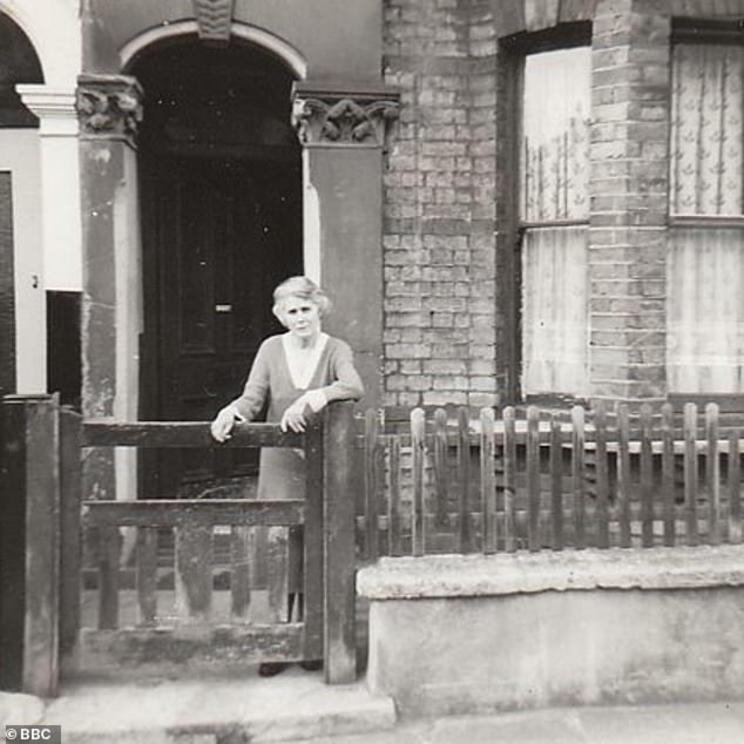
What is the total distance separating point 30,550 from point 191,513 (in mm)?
697

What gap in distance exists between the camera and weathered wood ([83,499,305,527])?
398 cm

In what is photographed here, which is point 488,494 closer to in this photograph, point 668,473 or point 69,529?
point 668,473

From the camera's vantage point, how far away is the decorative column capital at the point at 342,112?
226 inches

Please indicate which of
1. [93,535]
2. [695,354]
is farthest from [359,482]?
[695,354]

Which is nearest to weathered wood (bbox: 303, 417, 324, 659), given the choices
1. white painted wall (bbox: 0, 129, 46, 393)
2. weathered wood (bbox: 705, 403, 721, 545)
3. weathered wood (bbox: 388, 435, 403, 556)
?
weathered wood (bbox: 388, 435, 403, 556)

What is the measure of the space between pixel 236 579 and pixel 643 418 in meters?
2.06

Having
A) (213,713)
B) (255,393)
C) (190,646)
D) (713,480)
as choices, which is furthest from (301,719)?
(713,480)

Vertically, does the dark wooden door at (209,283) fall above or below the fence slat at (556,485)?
above

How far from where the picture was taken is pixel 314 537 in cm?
407

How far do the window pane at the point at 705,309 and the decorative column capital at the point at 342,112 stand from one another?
81.4 inches

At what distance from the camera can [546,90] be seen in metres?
5.94

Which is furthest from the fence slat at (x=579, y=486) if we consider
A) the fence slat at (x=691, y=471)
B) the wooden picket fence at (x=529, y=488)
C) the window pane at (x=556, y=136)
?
the window pane at (x=556, y=136)

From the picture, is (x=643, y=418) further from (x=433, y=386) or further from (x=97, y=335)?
(x=97, y=335)

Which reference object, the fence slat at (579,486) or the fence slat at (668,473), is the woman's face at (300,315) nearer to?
the fence slat at (579,486)
